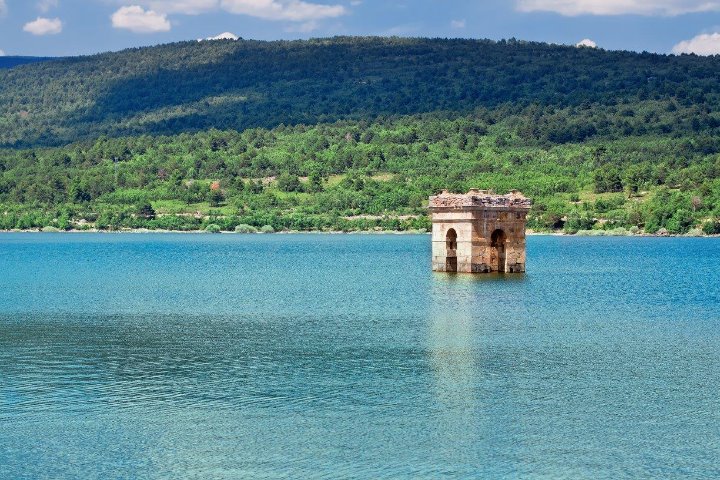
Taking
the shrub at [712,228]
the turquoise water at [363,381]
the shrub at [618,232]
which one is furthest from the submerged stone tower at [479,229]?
the shrub at [712,228]

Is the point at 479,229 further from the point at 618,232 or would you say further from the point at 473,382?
the point at 618,232

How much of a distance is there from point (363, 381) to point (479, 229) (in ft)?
92.8

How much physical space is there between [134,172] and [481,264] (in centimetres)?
13580

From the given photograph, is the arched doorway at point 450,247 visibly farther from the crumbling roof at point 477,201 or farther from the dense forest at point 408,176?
the dense forest at point 408,176

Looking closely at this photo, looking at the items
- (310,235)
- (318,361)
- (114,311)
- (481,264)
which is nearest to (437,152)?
(310,235)

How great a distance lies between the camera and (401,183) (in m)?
162

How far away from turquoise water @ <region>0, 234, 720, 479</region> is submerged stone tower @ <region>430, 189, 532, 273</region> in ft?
4.40

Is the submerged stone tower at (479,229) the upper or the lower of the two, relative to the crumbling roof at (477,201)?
lower

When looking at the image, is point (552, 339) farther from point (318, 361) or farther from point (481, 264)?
point (481, 264)

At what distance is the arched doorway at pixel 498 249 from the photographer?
6025cm

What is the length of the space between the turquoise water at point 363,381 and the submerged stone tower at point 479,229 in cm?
134

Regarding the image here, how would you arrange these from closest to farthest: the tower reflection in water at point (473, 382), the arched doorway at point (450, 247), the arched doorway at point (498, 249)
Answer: the tower reflection in water at point (473, 382) → the arched doorway at point (498, 249) → the arched doorway at point (450, 247)

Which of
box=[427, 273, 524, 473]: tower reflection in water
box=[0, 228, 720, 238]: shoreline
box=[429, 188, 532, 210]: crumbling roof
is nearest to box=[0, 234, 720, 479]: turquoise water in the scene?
box=[427, 273, 524, 473]: tower reflection in water

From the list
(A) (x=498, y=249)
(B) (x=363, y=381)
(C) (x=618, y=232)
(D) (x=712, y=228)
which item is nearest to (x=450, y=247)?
(A) (x=498, y=249)
